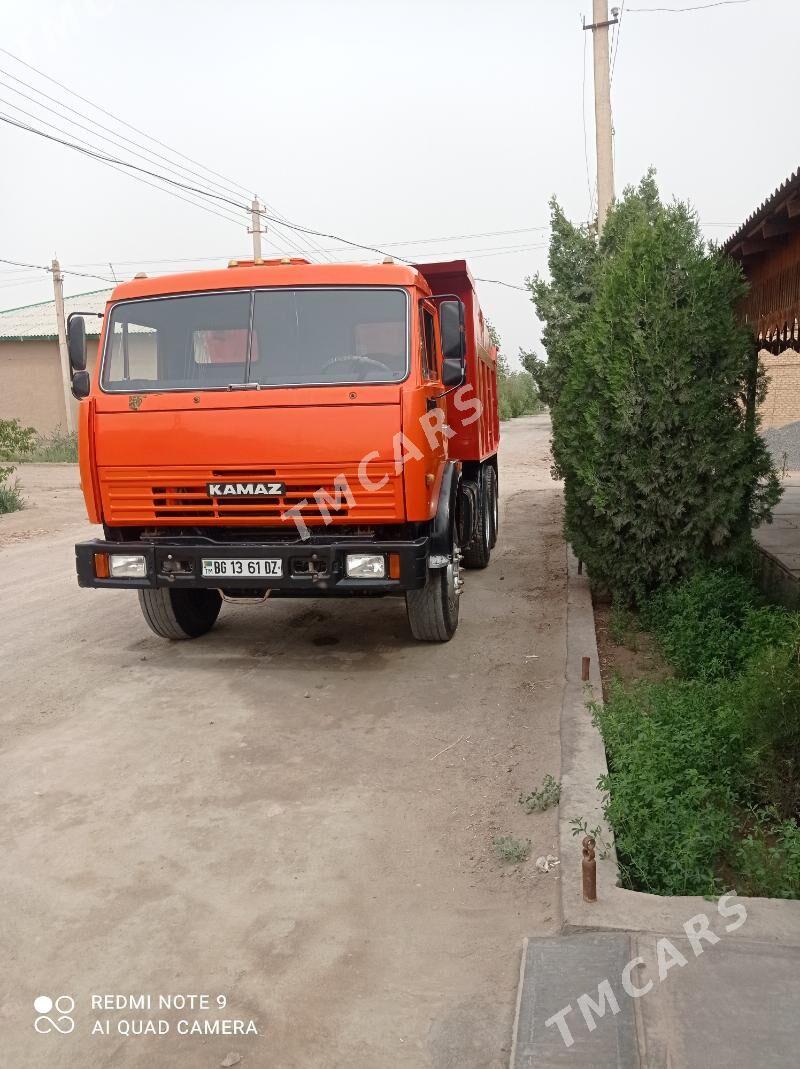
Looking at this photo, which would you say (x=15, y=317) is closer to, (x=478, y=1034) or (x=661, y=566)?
(x=661, y=566)

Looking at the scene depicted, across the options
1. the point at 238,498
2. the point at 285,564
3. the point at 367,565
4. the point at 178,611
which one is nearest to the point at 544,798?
the point at 367,565

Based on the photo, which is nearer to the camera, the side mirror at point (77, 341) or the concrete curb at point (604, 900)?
the concrete curb at point (604, 900)

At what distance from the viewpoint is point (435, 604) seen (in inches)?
252

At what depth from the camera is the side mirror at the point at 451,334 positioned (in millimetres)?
6027

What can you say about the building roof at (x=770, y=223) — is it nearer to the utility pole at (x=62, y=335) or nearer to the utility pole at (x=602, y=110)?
the utility pole at (x=602, y=110)

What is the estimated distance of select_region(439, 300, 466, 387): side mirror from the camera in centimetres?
603

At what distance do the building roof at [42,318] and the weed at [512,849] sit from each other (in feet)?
88.6

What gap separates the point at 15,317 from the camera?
34812mm

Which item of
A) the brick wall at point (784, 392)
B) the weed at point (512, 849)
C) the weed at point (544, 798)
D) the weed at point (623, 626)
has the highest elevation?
the brick wall at point (784, 392)

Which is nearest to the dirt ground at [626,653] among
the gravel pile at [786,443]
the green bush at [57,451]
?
the gravel pile at [786,443]

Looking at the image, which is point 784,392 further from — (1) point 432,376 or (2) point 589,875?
(2) point 589,875

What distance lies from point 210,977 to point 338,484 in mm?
3181

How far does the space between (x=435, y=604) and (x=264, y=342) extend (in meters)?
2.14

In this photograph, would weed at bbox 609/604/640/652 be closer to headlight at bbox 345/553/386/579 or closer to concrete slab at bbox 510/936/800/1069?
headlight at bbox 345/553/386/579
